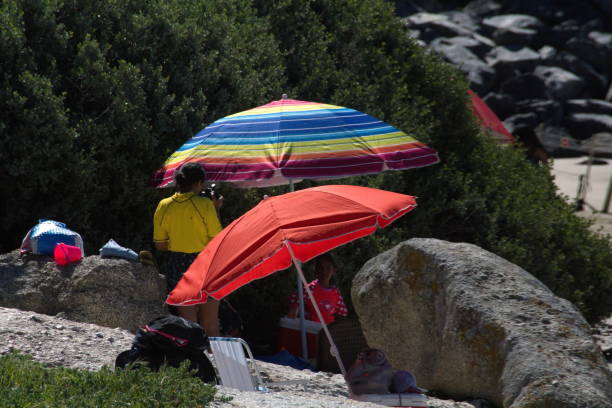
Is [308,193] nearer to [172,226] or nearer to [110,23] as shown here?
[172,226]

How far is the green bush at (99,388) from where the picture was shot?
4464 millimetres

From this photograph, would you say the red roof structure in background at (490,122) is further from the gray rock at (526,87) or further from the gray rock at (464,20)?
the gray rock at (464,20)

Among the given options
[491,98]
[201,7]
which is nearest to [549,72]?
[491,98]

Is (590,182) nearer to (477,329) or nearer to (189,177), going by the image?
(477,329)

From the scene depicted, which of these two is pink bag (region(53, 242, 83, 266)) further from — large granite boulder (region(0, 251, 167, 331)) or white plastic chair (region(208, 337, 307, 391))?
white plastic chair (region(208, 337, 307, 391))

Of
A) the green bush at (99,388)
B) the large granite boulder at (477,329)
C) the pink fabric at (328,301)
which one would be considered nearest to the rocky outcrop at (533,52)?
the pink fabric at (328,301)

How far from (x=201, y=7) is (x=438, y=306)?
529 centimetres

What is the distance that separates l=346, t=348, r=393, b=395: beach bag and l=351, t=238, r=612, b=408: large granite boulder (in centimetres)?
91

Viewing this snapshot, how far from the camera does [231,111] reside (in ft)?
32.8

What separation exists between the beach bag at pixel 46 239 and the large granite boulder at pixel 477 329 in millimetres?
2255

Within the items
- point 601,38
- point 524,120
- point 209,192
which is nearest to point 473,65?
point 524,120

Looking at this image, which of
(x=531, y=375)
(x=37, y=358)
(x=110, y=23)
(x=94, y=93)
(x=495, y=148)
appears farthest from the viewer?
(x=495, y=148)

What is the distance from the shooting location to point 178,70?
9891mm

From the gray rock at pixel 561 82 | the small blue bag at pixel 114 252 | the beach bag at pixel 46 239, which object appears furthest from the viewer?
Answer: the gray rock at pixel 561 82
